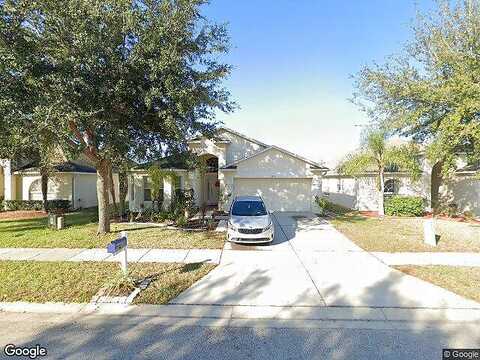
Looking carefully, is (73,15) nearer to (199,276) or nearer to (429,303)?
(199,276)

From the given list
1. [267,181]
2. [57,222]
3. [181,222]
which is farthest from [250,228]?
[267,181]

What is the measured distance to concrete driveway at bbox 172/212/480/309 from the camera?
553 cm

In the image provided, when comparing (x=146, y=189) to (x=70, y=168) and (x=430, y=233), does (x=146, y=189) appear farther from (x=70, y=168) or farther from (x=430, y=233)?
(x=430, y=233)

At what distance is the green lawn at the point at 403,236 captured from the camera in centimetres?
945

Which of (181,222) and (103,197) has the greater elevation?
(103,197)

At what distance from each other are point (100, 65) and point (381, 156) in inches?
595

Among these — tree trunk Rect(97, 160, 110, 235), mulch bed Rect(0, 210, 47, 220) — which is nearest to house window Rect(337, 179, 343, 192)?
tree trunk Rect(97, 160, 110, 235)

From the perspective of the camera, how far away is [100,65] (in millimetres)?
7926

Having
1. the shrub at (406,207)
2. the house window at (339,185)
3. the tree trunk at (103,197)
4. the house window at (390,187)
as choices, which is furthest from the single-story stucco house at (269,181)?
the tree trunk at (103,197)

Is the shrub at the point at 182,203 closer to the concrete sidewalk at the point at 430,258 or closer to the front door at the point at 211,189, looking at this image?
the front door at the point at 211,189

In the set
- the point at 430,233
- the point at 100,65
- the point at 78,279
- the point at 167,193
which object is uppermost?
the point at 100,65

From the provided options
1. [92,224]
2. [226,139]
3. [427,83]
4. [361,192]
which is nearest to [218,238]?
[92,224]

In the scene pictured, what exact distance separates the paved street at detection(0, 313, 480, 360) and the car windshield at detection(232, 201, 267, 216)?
6.24 meters

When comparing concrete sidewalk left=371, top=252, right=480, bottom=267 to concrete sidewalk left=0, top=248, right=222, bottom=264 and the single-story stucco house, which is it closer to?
concrete sidewalk left=0, top=248, right=222, bottom=264
